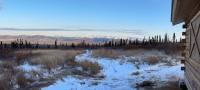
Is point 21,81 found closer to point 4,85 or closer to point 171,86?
point 4,85

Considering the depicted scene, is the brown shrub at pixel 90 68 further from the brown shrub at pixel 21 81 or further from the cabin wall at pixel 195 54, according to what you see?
the cabin wall at pixel 195 54

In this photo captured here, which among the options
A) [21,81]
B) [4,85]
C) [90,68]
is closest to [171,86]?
[21,81]

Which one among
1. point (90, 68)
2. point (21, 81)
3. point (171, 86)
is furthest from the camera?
point (90, 68)

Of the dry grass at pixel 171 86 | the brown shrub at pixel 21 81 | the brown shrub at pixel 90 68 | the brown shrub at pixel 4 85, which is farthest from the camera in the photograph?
the brown shrub at pixel 90 68

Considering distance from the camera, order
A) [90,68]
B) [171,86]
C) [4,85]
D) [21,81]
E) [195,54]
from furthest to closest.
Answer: [90,68], [21,81], [4,85], [171,86], [195,54]

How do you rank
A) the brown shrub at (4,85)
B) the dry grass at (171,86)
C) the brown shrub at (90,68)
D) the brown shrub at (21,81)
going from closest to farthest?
Result: the dry grass at (171,86), the brown shrub at (4,85), the brown shrub at (21,81), the brown shrub at (90,68)

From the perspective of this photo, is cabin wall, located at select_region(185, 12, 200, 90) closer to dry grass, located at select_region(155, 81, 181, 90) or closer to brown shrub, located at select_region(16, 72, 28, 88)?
dry grass, located at select_region(155, 81, 181, 90)

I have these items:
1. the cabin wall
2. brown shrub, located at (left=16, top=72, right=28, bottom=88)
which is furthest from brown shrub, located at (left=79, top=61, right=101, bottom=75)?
the cabin wall

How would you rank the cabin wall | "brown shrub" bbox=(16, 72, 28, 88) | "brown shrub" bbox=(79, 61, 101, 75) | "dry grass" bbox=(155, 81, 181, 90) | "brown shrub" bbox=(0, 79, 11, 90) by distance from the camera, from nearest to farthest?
1. the cabin wall
2. "dry grass" bbox=(155, 81, 181, 90)
3. "brown shrub" bbox=(0, 79, 11, 90)
4. "brown shrub" bbox=(16, 72, 28, 88)
5. "brown shrub" bbox=(79, 61, 101, 75)

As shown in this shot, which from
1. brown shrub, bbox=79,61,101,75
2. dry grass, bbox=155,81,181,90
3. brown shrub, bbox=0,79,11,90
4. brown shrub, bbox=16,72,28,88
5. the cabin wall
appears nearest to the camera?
the cabin wall

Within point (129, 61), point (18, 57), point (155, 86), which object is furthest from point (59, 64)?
point (155, 86)

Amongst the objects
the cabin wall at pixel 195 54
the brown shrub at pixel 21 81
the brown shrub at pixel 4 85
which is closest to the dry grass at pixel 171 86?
the cabin wall at pixel 195 54

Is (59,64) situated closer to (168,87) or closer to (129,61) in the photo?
(129,61)

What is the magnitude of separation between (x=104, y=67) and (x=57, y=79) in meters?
6.76
